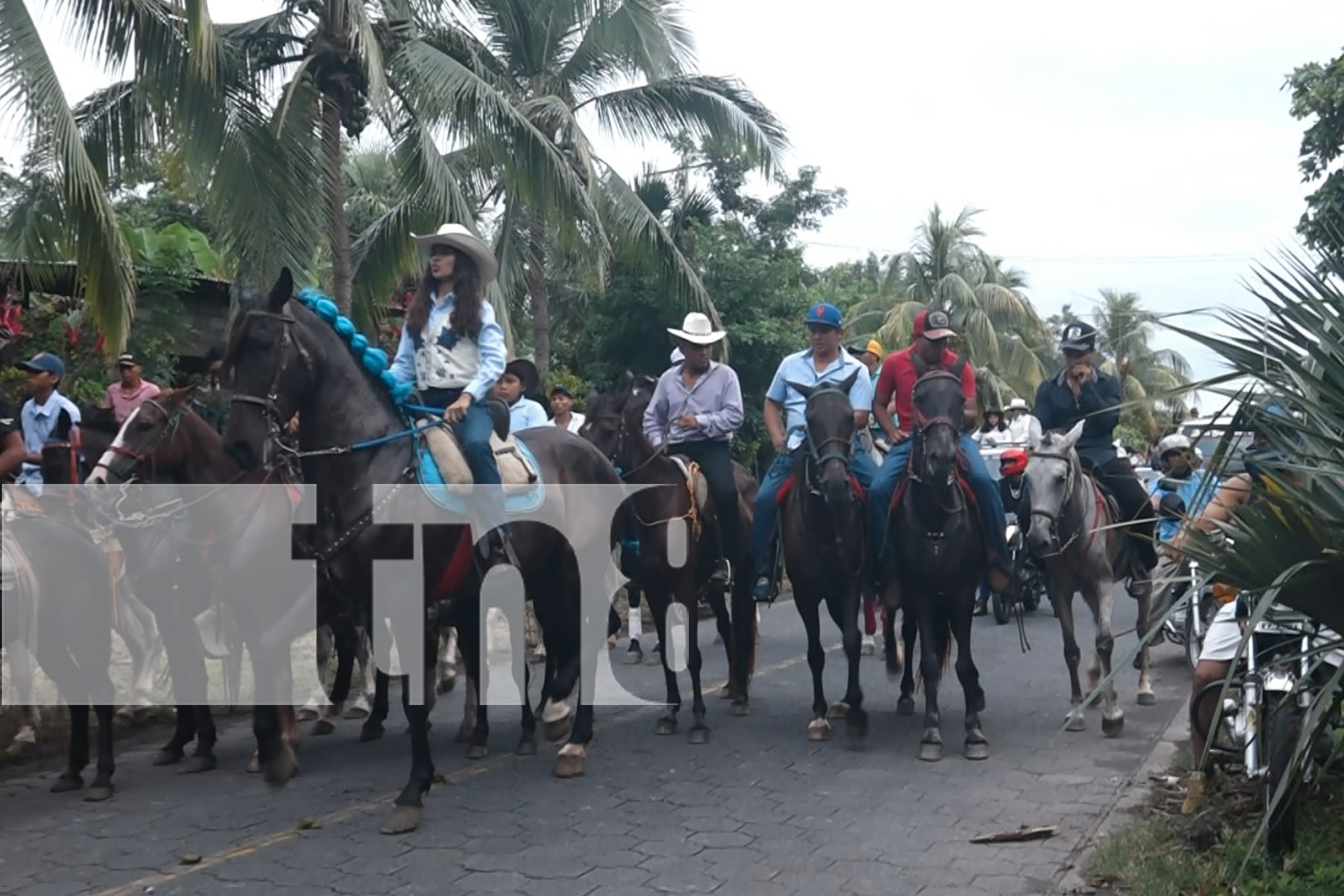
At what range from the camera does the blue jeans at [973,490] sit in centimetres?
877

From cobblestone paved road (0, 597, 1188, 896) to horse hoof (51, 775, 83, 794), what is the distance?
0.24 feet

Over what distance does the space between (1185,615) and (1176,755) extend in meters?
3.43

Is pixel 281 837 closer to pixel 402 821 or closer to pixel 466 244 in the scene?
pixel 402 821

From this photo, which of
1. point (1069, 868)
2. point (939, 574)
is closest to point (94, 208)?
point (939, 574)

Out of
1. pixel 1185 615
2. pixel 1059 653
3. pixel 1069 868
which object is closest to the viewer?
pixel 1069 868

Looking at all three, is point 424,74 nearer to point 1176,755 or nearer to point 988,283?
point 1176,755

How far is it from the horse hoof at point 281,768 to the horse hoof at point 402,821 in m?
0.54

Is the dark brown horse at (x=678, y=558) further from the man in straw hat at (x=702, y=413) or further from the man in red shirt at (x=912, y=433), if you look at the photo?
the man in red shirt at (x=912, y=433)

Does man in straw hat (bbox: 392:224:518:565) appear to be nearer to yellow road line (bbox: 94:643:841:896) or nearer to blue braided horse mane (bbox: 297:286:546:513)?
blue braided horse mane (bbox: 297:286:546:513)

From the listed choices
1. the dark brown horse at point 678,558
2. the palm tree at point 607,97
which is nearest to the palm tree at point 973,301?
the palm tree at point 607,97

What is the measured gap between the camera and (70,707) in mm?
7676

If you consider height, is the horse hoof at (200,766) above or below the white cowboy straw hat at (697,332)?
below

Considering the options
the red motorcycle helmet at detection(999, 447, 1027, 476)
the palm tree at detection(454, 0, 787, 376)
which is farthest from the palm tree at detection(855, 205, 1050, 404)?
the red motorcycle helmet at detection(999, 447, 1027, 476)

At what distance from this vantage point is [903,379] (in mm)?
9250
